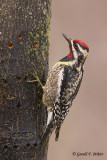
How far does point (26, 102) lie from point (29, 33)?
2.23 ft

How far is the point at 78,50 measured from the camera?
14.9 feet

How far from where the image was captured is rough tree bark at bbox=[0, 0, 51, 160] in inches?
154

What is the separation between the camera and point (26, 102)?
405 centimetres

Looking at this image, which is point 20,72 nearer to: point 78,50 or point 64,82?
point 64,82

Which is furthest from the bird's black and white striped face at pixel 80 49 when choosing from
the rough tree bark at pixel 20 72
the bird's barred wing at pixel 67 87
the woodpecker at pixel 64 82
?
the rough tree bark at pixel 20 72

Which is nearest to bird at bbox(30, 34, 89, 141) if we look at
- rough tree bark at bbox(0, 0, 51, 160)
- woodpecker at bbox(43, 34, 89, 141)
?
woodpecker at bbox(43, 34, 89, 141)

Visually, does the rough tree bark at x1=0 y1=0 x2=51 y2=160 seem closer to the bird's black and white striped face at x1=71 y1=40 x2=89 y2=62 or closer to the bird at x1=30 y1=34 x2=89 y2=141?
the bird at x1=30 y1=34 x2=89 y2=141

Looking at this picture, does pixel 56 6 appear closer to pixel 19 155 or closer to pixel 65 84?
pixel 65 84

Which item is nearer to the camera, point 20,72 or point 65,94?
point 20,72

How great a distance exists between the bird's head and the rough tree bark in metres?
0.50

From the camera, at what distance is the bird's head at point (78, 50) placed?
4.46 m

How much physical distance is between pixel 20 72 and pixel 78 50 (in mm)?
849

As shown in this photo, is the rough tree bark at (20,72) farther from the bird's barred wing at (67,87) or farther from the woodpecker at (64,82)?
the bird's barred wing at (67,87)

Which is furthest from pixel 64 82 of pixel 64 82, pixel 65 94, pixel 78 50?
pixel 78 50
